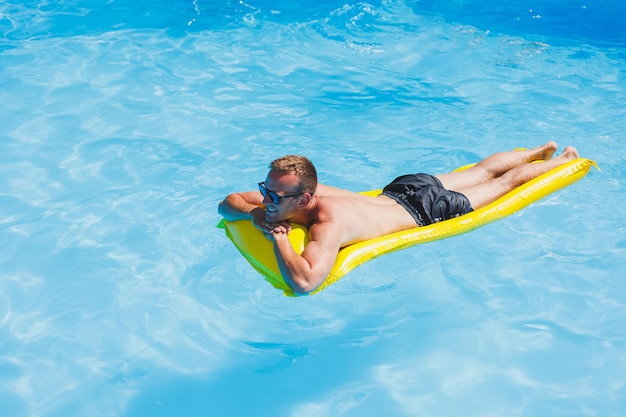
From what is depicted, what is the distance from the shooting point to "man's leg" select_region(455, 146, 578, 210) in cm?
518

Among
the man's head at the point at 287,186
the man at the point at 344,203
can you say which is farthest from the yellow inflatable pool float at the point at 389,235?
the man's head at the point at 287,186

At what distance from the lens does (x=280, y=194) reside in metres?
4.11

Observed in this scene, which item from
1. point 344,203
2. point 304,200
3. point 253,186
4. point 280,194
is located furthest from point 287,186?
point 253,186

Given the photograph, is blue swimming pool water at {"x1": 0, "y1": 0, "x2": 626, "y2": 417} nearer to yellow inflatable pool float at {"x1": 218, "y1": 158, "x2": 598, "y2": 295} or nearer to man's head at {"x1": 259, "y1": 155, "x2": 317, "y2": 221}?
yellow inflatable pool float at {"x1": 218, "y1": 158, "x2": 598, "y2": 295}

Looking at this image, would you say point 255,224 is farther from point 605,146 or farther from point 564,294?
point 605,146

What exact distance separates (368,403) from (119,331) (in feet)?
5.27

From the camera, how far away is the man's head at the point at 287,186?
4082 millimetres

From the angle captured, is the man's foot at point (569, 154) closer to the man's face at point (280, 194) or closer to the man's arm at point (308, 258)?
the man's arm at point (308, 258)

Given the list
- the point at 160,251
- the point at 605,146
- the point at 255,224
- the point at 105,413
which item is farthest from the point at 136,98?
the point at 605,146

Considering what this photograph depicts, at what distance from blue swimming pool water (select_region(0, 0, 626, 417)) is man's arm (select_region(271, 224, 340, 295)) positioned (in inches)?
25.2

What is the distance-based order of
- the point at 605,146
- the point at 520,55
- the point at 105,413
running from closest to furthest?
the point at 105,413, the point at 605,146, the point at 520,55

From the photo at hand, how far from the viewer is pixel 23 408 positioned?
161 inches

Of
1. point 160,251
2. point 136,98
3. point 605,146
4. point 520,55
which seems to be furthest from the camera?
point 520,55

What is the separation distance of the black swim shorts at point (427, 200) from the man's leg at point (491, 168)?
0.67ft
